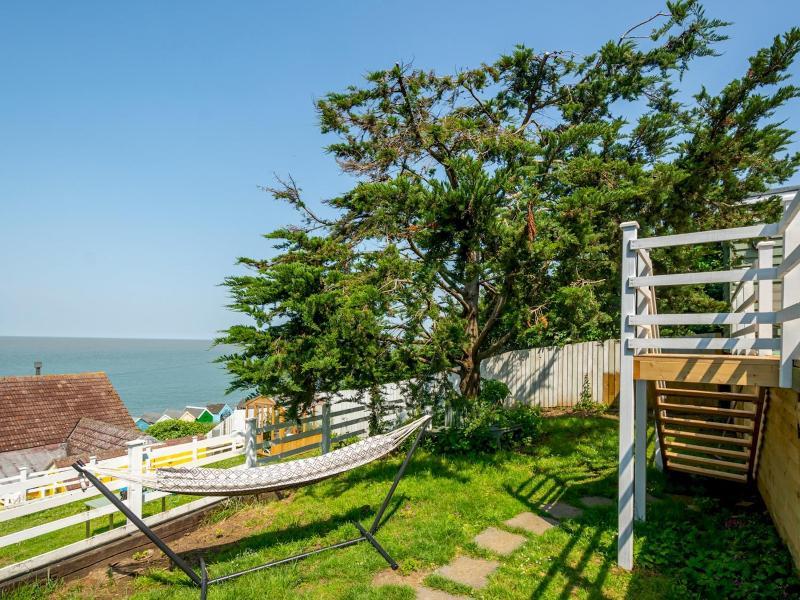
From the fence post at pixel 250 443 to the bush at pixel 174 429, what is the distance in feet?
58.8

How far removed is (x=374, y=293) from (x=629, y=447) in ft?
10.4

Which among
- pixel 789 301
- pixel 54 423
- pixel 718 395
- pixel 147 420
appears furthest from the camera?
pixel 147 420

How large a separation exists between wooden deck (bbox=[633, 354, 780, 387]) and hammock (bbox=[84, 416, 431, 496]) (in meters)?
2.11

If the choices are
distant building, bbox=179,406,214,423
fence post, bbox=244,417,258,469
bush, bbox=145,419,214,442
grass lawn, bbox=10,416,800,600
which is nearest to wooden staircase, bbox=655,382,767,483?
grass lawn, bbox=10,416,800,600

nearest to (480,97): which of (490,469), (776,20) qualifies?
A: (776,20)

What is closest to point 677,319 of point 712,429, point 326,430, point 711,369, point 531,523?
point 711,369

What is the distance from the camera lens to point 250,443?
6215mm

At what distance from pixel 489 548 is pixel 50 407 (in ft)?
60.4

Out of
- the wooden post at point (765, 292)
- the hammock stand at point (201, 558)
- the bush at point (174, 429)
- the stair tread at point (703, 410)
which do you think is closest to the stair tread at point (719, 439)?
the stair tread at point (703, 410)

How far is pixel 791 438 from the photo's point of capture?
321 cm

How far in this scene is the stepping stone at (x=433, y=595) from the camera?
131 inches

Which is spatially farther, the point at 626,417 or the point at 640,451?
the point at 640,451

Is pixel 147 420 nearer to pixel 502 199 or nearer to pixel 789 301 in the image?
pixel 502 199

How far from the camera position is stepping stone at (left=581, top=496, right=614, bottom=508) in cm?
495
